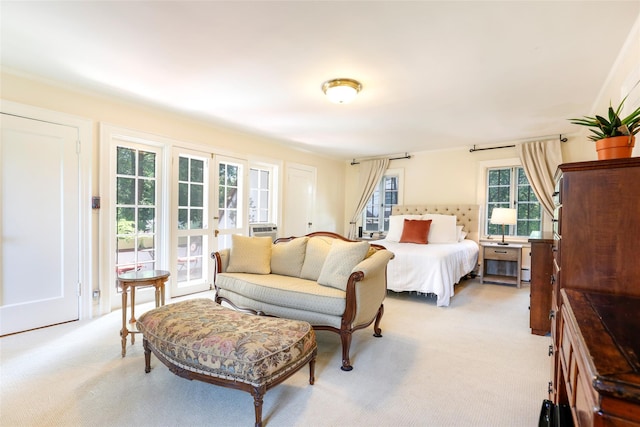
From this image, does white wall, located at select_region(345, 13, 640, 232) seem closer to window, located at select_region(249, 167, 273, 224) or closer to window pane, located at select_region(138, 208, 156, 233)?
window, located at select_region(249, 167, 273, 224)

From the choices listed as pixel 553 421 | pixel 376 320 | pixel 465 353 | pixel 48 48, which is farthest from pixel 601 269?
pixel 48 48

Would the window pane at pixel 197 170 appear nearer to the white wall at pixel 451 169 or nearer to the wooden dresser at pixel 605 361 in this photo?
the white wall at pixel 451 169

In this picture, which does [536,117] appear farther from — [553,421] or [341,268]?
[553,421]

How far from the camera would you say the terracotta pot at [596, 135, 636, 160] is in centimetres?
138

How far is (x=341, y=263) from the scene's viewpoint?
2574 mm

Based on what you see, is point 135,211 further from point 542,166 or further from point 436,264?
point 542,166

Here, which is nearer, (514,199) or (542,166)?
(542,166)

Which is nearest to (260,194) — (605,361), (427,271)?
(427,271)

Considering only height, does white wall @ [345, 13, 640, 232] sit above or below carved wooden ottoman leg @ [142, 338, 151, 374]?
above

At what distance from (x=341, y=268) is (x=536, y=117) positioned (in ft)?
10.8

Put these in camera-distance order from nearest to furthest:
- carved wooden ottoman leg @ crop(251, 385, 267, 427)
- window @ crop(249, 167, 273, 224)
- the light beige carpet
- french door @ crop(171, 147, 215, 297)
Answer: carved wooden ottoman leg @ crop(251, 385, 267, 427)
the light beige carpet
french door @ crop(171, 147, 215, 297)
window @ crop(249, 167, 273, 224)

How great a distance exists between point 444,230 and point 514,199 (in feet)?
4.38

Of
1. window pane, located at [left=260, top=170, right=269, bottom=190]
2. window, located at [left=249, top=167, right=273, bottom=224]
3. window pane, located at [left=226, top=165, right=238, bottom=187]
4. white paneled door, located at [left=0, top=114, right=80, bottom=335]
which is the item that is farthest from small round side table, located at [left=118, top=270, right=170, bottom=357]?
window pane, located at [left=260, top=170, right=269, bottom=190]

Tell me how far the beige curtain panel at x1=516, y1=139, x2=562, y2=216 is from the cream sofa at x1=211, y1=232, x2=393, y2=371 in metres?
3.38
